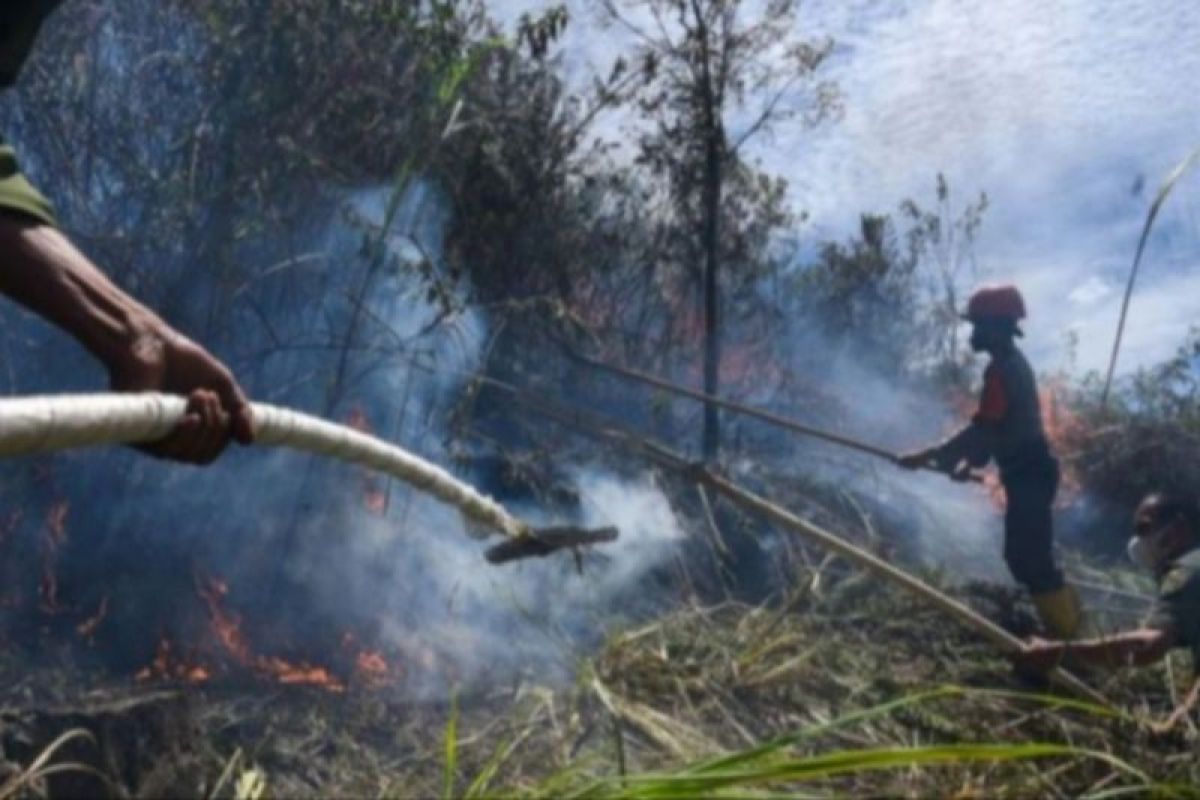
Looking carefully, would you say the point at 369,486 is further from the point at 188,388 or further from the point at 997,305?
the point at 188,388

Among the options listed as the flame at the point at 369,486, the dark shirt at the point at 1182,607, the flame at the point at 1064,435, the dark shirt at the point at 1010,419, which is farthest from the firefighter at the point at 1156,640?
the flame at the point at 1064,435

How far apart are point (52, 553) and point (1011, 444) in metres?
5.34

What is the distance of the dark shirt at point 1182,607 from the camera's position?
4.92 metres

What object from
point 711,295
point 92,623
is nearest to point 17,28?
point 92,623

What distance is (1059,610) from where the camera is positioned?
294 inches

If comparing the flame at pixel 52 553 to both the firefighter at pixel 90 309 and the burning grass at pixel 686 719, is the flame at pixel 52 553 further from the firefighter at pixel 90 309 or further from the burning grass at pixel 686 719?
the firefighter at pixel 90 309

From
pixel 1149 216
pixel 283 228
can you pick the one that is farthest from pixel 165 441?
pixel 283 228

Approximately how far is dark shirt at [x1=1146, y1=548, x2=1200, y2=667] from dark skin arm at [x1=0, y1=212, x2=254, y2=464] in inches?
165

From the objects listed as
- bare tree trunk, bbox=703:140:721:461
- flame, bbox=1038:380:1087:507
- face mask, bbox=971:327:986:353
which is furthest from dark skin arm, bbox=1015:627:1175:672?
flame, bbox=1038:380:1087:507

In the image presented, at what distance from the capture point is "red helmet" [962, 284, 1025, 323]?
26.6 ft

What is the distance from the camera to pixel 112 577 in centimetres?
734

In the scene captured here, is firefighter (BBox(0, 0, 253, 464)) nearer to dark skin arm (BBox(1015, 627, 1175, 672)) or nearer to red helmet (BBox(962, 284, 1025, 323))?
dark skin arm (BBox(1015, 627, 1175, 672))

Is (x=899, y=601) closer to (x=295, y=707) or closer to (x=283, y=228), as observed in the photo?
(x=295, y=707)

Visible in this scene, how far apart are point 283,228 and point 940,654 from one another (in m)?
4.38
